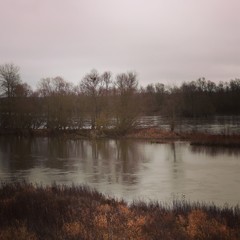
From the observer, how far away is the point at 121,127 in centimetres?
4253

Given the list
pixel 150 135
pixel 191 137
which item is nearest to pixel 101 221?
pixel 191 137

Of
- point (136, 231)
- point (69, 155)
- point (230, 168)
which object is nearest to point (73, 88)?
point (69, 155)

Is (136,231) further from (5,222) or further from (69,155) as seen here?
(69,155)

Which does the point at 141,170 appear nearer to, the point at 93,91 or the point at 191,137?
the point at 191,137

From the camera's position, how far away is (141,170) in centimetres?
2025

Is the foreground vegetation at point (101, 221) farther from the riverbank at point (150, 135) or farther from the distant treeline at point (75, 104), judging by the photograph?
the distant treeline at point (75, 104)

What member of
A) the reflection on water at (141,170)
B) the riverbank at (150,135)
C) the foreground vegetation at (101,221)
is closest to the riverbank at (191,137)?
the riverbank at (150,135)

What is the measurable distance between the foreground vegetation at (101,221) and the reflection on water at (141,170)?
3624 millimetres

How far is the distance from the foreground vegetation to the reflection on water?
3.62 metres

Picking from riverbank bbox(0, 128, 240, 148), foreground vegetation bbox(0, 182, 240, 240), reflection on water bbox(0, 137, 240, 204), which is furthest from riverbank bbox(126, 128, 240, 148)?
foreground vegetation bbox(0, 182, 240, 240)

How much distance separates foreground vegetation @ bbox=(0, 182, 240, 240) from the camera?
760 centimetres

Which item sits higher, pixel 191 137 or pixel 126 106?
pixel 126 106

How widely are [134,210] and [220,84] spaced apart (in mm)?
101677

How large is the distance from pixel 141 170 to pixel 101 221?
11.9 metres
